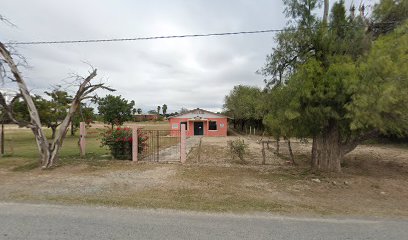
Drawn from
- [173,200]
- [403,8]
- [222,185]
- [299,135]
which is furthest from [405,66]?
[173,200]

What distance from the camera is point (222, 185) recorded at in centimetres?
703

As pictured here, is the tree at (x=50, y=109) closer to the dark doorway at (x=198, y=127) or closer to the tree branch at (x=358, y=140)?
the dark doorway at (x=198, y=127)

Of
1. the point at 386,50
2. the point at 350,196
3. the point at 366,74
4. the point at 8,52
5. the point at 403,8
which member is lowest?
the point at 350,196

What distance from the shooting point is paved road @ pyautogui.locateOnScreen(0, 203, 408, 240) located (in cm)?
364

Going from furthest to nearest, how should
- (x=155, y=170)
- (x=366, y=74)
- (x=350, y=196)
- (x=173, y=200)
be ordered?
(x=155, y=170)
(x=366, y=74)
(x=350, y=196)
(x=173, y=200)

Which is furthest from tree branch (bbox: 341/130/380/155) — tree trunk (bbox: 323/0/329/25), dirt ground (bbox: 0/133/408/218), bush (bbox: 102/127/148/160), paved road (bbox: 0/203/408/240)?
bush (bbox: 102/127/148/160)

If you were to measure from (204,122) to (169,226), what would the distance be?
29.6 metres

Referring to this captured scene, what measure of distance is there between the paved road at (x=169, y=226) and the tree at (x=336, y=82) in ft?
11.3

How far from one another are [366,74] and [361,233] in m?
4.51

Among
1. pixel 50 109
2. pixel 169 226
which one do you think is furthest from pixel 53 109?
pixel 169 226

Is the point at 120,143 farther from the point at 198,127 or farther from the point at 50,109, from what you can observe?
the point at 198,127

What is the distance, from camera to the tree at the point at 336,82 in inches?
255

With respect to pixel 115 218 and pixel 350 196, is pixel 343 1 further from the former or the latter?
pixel 115 218

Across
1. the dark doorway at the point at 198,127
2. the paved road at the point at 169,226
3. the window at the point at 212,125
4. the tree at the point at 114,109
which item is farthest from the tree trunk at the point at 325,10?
the tree at the point at 114,109
